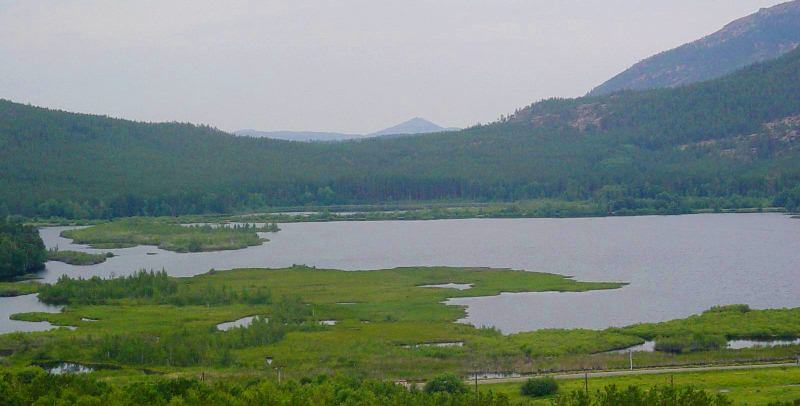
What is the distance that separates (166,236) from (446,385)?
94015 mm

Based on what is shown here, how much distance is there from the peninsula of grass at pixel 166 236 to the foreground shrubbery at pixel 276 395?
80.5 meters

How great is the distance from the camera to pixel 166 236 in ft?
445

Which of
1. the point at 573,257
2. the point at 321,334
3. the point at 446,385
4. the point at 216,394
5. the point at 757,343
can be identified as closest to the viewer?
the point at 216,394

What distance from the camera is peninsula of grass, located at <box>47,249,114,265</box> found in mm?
107875

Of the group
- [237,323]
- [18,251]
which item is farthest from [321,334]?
[18,251]

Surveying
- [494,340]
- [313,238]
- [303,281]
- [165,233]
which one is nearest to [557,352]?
[494,340]

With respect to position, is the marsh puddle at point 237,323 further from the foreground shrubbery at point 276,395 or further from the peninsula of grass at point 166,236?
the peninsula of grass at point 166,236

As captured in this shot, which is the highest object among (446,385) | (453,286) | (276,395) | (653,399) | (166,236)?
(166,236)

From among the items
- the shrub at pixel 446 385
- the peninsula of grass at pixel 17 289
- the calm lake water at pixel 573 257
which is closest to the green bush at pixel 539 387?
the shrub at pixel 446 385

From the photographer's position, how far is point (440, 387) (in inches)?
1842

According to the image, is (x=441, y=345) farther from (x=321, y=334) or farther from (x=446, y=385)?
(x=446, y=385)

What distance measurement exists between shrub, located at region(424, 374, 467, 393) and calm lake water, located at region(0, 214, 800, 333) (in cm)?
1812

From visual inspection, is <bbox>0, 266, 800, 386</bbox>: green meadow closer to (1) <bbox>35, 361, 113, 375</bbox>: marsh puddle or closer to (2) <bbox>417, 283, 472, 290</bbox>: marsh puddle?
(1) <bbox>35, 361, 113, 375</bbox>: marsh puddle

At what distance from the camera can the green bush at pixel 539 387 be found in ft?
154
